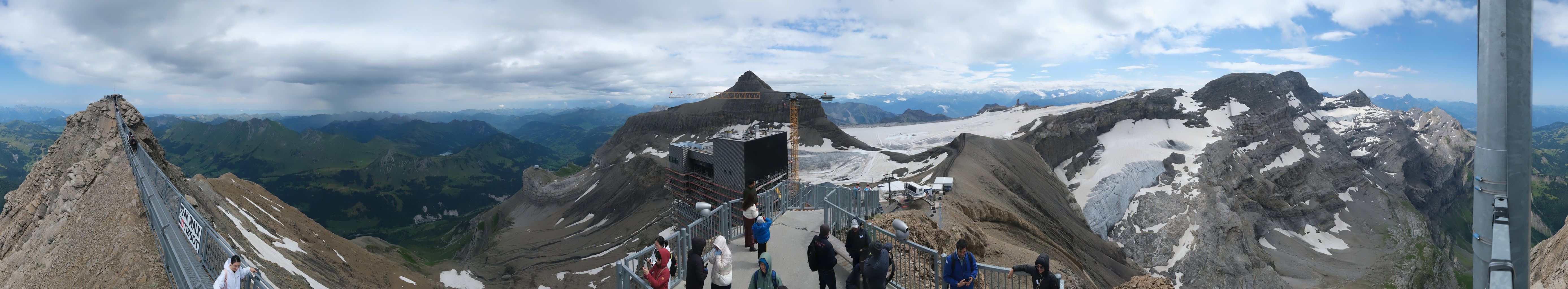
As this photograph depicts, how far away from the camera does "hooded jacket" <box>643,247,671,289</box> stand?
789cm

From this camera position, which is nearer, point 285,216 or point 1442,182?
point 285,216

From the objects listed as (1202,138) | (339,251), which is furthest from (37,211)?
(1202,138)

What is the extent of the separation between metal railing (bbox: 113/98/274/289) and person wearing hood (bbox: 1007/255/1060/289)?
10266 millimetres

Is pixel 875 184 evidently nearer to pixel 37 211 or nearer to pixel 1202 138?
pixel 37 211

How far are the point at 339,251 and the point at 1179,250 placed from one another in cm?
7247

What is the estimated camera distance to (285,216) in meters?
38.1

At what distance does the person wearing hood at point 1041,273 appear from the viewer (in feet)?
26.2

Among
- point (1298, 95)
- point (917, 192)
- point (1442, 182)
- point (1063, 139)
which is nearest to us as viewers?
point (917, 192)

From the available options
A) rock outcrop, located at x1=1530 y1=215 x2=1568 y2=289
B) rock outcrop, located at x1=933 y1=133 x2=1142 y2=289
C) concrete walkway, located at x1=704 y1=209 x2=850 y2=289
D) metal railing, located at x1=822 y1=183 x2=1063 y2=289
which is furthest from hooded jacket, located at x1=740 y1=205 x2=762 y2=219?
rock outcrop, located at x1=1530 y1=215 x2=1568 y2=289

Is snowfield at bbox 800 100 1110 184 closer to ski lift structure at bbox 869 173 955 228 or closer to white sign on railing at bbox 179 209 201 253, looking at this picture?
ski lift structure at bbox 869 173 955 228

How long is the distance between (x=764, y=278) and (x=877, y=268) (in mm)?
1684

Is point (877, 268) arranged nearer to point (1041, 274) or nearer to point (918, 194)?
point (1041, 274)

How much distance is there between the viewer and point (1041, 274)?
26.7ft

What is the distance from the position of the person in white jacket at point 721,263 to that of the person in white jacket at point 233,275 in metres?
5.76
